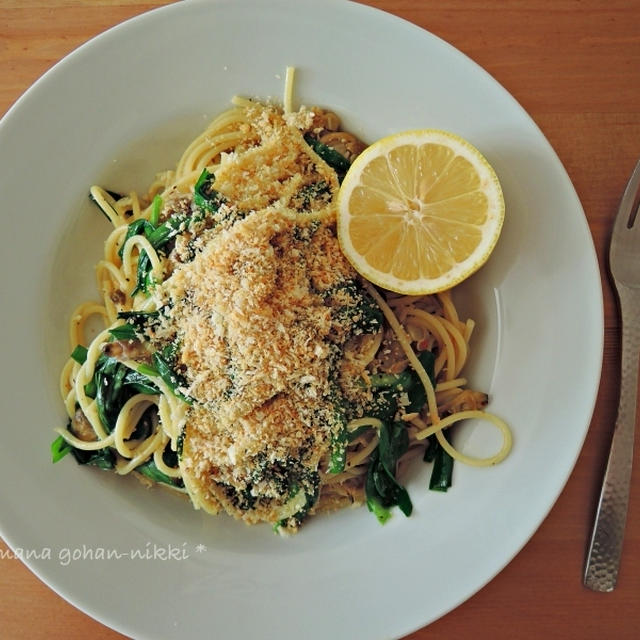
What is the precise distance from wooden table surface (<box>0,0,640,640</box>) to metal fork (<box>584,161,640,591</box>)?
46 mm

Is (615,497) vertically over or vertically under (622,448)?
under

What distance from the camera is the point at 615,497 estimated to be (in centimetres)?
235

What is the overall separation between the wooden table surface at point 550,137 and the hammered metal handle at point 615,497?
0.05 metres

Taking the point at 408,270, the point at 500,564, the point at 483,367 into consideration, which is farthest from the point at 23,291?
the point at 500,564

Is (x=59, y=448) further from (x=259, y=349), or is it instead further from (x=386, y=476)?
(x=386, y=476)

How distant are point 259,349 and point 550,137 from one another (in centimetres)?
151

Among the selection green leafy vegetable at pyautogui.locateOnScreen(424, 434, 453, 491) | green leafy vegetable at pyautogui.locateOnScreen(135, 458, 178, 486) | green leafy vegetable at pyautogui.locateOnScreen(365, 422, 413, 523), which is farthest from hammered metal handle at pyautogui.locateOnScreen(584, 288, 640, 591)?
green leafy vegetable at pyautogui.locateOnScreen(135, 458, 178, 486)

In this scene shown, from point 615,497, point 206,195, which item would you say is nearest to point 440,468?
point 615,497

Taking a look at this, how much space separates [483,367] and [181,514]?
1301 mm

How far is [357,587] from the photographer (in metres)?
2.22

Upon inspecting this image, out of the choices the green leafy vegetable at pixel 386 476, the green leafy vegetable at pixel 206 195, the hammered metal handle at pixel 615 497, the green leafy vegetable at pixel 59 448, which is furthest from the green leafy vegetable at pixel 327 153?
the green leafy vegetable at pixel 59 448

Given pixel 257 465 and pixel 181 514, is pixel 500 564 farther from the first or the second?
pixel 181 514

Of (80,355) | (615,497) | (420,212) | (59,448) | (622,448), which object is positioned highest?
(420,212)

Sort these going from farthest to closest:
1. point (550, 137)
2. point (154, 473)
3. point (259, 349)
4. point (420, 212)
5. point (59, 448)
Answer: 1. point (550, 137)
2. point (154, 473)
3. point (59, 448)
4. point (420, 212)
5. point (259, 349)
